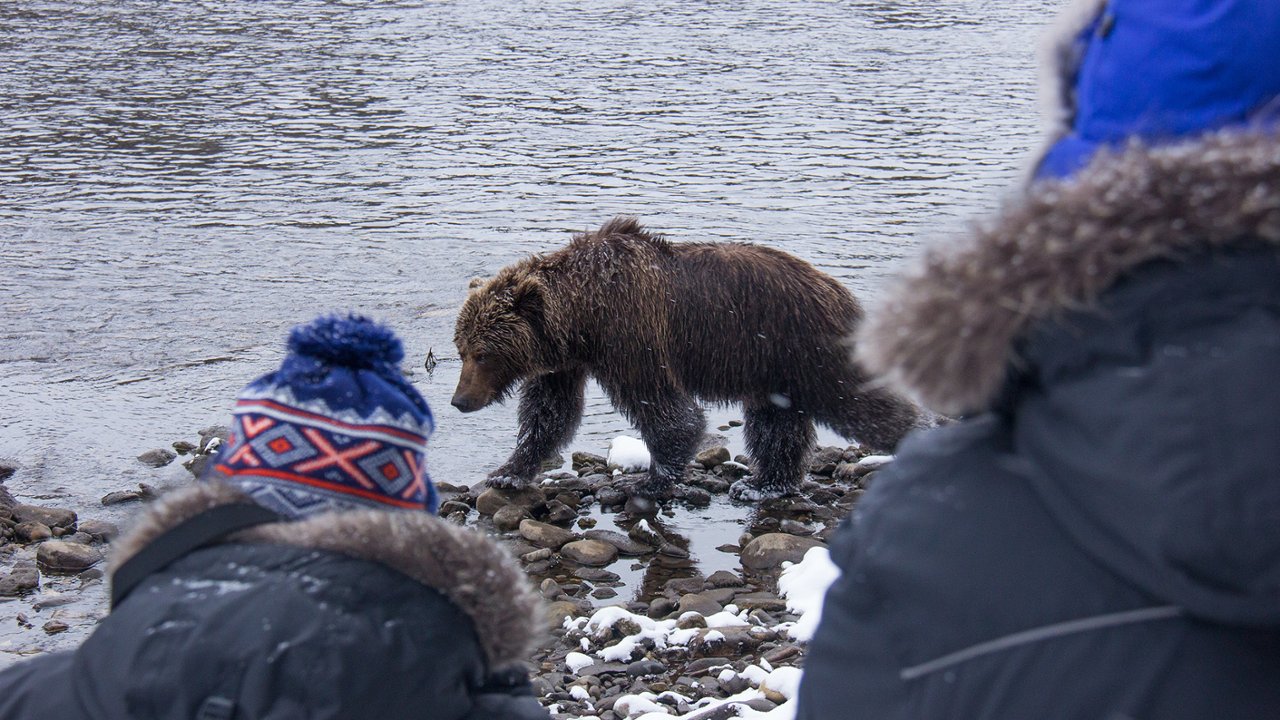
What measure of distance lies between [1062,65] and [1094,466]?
639 mm

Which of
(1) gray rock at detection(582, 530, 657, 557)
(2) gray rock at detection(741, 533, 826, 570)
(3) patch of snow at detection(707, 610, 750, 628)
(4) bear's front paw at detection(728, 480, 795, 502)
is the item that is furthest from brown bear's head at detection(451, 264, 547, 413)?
(3) patch of snow at detection(707, 610, 750, 628)

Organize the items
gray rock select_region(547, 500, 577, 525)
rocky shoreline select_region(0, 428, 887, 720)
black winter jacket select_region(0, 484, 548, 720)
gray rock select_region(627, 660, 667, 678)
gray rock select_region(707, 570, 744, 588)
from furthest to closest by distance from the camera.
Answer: gray rock select_region(547, 500, 577, 525), gray rock select_region(707, 570, 744, 588), gray rock select_region(627, 660, 667, 678), rocky shoreline select_region(0, 428, 887, 720), black winter jacket select_region(0, 484, 548, 720)

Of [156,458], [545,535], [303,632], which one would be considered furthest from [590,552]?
[303,632]

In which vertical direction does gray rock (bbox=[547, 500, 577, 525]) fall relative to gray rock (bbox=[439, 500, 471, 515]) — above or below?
above

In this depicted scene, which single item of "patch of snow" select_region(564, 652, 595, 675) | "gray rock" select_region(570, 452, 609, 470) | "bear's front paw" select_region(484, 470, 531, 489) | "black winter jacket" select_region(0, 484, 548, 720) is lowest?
"gray rock" select_region(570, 452, 609, 470)

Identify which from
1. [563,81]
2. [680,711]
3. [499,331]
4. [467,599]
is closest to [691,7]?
[563,81]

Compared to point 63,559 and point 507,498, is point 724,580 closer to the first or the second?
point 507,498

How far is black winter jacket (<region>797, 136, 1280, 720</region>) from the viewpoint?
1.19m

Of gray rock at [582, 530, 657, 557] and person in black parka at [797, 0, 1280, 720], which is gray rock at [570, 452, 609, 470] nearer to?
gray rock at [582, 530, 657, 557]

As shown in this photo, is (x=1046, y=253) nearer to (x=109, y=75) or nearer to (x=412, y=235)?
(x=412, y=235)

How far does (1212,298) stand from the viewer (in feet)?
4.11

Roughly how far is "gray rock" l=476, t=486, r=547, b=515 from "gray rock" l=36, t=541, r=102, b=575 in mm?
1741

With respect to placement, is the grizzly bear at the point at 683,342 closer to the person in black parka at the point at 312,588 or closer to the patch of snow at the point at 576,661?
the patch of snow at the point at 576,661

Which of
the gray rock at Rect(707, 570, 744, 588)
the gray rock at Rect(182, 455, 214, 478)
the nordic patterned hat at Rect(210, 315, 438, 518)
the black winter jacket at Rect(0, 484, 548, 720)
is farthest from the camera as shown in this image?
the gray rock at Rect(182, 455, 214, 478)
